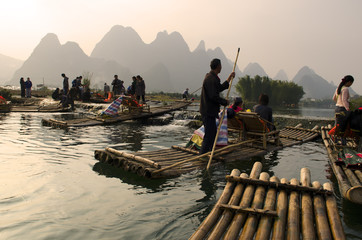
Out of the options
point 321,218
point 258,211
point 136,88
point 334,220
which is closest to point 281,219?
point 258,211

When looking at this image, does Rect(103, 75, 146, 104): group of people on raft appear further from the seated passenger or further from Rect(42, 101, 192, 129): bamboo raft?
the seated passenger

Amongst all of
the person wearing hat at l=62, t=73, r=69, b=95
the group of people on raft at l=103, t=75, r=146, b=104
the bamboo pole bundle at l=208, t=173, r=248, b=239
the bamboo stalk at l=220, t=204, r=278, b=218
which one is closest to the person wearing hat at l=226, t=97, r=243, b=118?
the bamboo pole bundle at l=208, t=173, r=248, b=239

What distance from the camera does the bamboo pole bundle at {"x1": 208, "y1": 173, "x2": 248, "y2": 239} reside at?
3.23 metres

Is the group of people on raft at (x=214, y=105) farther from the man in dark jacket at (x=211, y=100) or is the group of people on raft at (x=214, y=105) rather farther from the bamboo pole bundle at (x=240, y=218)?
the bamboo pole bundle at (x=240, y=218)

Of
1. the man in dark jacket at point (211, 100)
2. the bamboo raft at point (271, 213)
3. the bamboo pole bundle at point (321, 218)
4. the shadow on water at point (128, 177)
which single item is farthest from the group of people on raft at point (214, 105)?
the bamboo pole bundle at point (321, 218)

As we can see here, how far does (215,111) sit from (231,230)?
3.76 meters

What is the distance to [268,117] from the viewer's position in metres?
8.85

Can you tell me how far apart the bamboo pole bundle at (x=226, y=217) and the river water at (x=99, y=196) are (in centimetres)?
57

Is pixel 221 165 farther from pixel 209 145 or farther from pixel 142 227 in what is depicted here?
pixel 142 227

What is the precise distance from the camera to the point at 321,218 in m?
3.50

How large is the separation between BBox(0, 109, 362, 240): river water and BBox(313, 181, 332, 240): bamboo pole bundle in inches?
22.5

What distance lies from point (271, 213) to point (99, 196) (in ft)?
9.47

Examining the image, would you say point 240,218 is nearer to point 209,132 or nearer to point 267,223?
point 267,223

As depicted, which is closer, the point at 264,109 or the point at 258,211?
the point at 258,211
